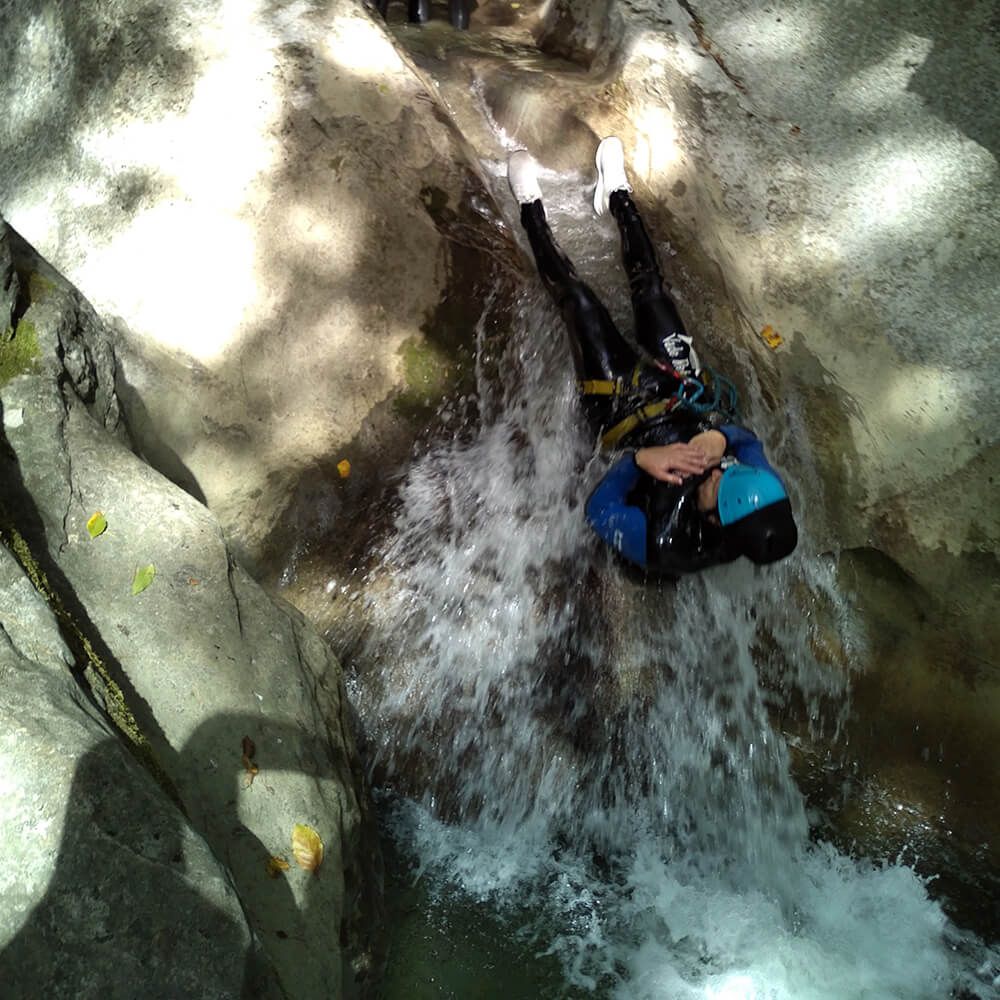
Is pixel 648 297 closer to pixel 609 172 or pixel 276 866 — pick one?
pixel 609 172

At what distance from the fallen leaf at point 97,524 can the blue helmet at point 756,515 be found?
2.23 m

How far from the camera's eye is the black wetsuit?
370cm

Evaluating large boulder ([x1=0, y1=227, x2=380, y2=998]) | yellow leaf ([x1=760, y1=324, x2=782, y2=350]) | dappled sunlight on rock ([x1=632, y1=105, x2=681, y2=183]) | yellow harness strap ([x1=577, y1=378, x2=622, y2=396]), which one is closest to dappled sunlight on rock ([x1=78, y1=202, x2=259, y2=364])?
large boulder ([x1=0, y1=227, x2=380, y2=998])

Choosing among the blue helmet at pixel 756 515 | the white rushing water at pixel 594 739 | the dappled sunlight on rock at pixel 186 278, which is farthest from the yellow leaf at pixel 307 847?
the dappled sunlight on rock at pixel 186 278

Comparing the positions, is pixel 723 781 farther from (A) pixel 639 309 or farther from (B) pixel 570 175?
(B) pixel 570 175

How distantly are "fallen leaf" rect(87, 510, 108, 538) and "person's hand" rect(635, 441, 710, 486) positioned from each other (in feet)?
6.99

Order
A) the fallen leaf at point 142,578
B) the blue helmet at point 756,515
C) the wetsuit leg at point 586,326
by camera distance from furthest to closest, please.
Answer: the wetsuit leg at point 586,326
the blue helmet at point 756,515
the fallen leaf at point 142,578

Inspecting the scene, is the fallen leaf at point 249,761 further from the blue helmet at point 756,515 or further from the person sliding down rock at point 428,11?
the person sliding down rock at point 428,11

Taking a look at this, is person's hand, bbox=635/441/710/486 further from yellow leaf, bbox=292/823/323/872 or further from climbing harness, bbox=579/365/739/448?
yellow leaf, bbox=292/823/323/872

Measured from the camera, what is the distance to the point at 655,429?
402 centimetres

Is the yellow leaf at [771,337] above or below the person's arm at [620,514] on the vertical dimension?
below

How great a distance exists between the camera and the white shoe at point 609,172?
4.80 m

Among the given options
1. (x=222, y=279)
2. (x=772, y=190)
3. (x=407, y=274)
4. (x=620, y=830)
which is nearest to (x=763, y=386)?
(x=772, y=190)

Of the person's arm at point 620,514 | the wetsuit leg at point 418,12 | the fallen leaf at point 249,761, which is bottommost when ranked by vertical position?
the person's arm at point 620,514
